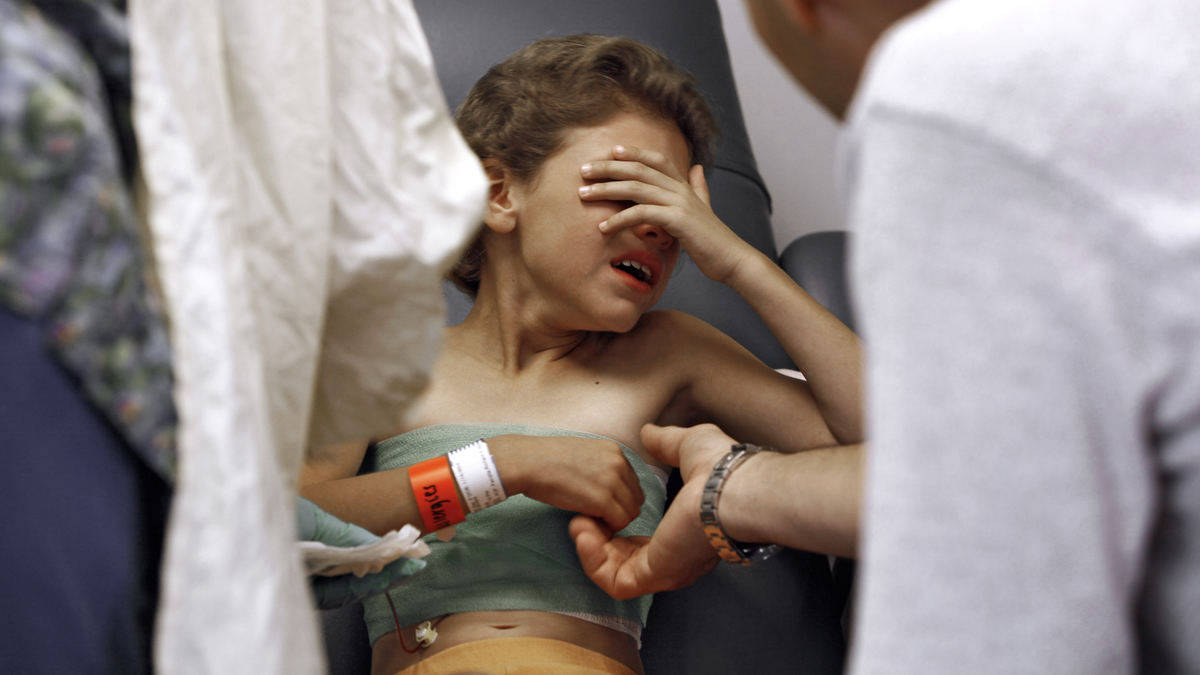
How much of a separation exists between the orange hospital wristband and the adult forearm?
307 millimetres

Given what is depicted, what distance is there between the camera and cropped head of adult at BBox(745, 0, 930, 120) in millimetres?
489

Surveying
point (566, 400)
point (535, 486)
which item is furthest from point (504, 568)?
point (566, 400)

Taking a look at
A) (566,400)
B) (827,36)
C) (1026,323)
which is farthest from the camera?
(566,400)

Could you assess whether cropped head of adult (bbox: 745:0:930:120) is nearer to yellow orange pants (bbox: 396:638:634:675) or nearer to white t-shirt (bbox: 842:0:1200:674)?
white t-shirt (bbox: 842:0:1200:674)

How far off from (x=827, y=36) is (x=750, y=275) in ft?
1.78

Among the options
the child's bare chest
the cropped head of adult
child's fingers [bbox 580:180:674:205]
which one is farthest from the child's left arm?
the cropped head of adult

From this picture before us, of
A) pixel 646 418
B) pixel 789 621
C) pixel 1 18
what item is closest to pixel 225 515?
pixel 1 18

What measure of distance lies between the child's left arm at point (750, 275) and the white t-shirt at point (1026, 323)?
0.62m

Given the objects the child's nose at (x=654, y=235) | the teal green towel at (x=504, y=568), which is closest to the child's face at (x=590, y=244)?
the child's nose at (x=654, y=235)

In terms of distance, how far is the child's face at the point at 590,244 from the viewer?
1047 millimetres

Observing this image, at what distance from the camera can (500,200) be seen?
1.16 m

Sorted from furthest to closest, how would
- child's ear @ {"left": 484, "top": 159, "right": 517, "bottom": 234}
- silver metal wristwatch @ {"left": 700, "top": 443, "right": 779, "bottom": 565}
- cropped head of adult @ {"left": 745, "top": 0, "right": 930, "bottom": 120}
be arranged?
1. child's ear @ {"left": 484, "top": 159, "right": 517, "bottom": 234}
2. silver metal wristwatch @ {"left": 700, "top": 443, "right": 779, "bottom": 565}
3. cropped head of adult @ {"left": 745, "top": 0, "right": 930, "bottom": 120}

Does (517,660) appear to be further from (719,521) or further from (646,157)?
(646,157)

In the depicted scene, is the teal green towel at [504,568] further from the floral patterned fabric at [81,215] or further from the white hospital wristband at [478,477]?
the floral patterned fabric at [81,215]
